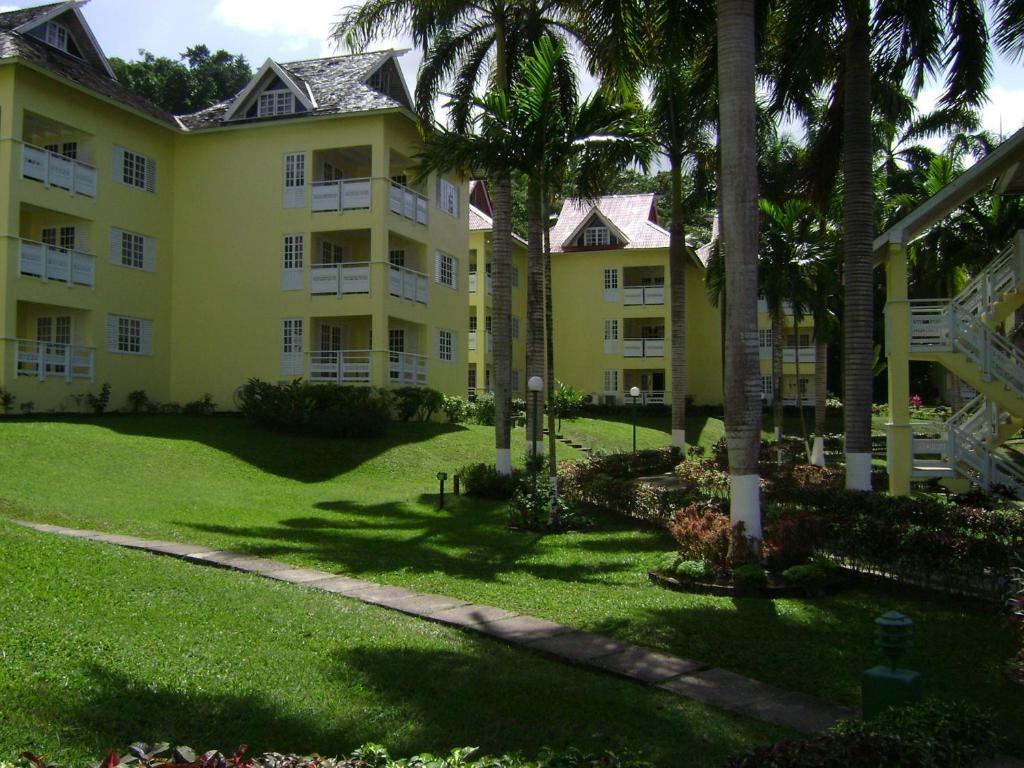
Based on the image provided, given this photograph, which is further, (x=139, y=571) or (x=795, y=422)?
(x=795, y=422)

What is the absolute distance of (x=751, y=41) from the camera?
11.5 m

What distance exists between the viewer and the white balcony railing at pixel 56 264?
2573cm

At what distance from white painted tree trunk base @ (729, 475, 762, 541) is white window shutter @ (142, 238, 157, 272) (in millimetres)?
24424

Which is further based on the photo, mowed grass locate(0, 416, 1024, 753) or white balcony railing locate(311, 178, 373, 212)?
white balcony railing locate(311, 178, 373, 212)

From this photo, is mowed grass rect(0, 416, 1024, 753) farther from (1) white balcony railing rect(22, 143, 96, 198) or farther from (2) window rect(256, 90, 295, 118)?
(2) window rect(256, 90, 295, 118)

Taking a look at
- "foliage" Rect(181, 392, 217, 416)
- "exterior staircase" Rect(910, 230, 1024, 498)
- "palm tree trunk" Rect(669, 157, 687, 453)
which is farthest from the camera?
"foliage" Rect(181, 392, 217, 416)

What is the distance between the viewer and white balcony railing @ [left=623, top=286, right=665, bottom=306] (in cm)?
4694

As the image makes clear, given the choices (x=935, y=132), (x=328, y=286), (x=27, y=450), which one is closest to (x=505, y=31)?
(x=328, y=286)

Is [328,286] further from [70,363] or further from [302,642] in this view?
[302,642]

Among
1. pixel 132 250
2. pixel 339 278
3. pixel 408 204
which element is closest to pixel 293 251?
pixel 339 278

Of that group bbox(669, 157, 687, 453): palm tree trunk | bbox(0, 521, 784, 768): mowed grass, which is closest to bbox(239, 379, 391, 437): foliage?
bbox(669, 157, 687, 453): palm tree trunk

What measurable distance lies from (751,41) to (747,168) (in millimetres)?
1594

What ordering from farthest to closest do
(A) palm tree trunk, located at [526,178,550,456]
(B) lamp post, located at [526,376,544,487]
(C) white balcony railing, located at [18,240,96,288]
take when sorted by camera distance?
(C) white balcony railing, located at [18,240,96,288], (A) palm tree trunk, located at [526,178,550,456], (B) lamp post, located at [526,376,544,487]

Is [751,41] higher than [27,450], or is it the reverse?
[751,41]
